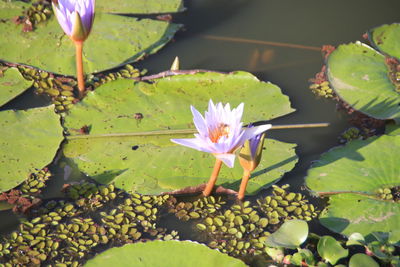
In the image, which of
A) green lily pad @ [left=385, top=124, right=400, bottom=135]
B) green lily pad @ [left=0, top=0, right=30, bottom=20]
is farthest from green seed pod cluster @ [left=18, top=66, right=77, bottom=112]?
green lily pad @ [left=385, top=124, right=400, bottom=135]

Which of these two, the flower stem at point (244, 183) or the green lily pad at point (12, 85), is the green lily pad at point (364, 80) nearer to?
the flower stem at point (244, 183)

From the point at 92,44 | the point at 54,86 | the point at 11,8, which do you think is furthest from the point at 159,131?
the point at 11,8

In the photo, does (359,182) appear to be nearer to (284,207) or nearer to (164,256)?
(284,207)

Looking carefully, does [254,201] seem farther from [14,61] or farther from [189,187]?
[14,61]

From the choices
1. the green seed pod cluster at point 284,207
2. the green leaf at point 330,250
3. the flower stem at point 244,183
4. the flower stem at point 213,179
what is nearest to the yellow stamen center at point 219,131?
the flower stem at point 213,179

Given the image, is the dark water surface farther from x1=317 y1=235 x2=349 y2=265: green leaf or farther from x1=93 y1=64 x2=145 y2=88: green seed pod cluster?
x1=317 y1=235 x2=349 y2=265: green leaf

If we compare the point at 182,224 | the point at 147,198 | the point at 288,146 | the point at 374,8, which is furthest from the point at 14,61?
the point at 374,8
